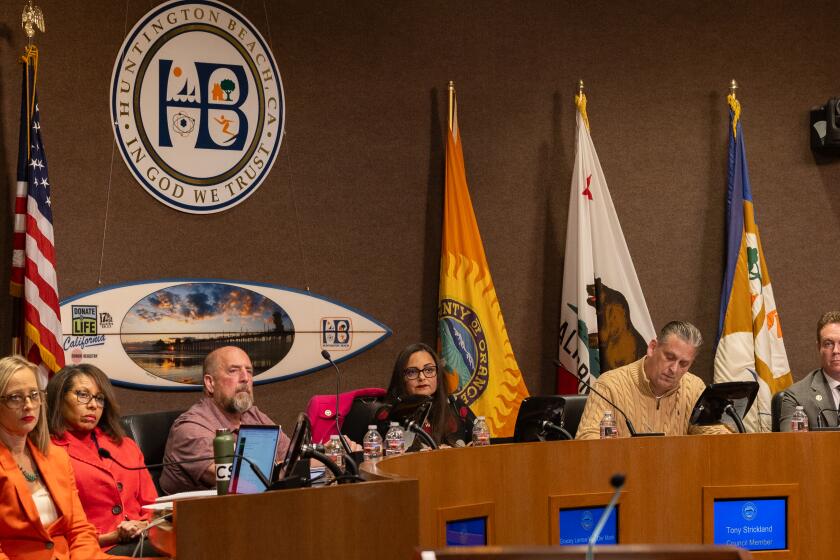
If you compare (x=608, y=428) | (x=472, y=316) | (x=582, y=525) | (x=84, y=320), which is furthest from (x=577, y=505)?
(x=84, y=320)

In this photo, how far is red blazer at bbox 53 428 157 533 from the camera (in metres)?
3.88

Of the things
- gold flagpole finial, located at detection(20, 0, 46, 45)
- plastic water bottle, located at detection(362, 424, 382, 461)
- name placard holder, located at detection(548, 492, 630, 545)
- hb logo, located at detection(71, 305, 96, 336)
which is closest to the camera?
plastic water bottle, located at detection(362, 424, 382, 461)

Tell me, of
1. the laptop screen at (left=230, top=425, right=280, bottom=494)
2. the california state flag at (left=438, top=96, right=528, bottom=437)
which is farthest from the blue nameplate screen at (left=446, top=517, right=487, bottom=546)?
the california state flag at (left=438, top=96, right=528, bottom=437)

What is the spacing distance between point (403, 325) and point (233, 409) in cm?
173

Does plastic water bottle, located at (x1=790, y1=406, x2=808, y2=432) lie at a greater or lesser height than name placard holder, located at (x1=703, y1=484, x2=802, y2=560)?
greater

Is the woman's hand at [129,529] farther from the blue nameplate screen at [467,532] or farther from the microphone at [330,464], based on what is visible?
the blue nameplate screen at [467,532]

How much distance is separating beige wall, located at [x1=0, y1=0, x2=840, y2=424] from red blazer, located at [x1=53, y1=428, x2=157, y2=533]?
1385 millimetres

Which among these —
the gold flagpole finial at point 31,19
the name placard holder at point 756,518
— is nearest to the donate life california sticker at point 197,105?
the gold flagpole finial at point 31,19

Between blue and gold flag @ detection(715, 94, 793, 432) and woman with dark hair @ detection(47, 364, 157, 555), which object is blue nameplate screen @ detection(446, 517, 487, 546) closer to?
woman with dark hair @ detection(47, 364, 157, 555)

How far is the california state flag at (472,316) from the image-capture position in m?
5.80

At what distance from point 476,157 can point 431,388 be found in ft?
5.98

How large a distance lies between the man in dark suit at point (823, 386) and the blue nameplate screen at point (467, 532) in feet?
6.37

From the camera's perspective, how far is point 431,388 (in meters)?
4.81

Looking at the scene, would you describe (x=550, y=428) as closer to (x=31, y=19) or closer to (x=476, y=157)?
(x=476, y=157)
